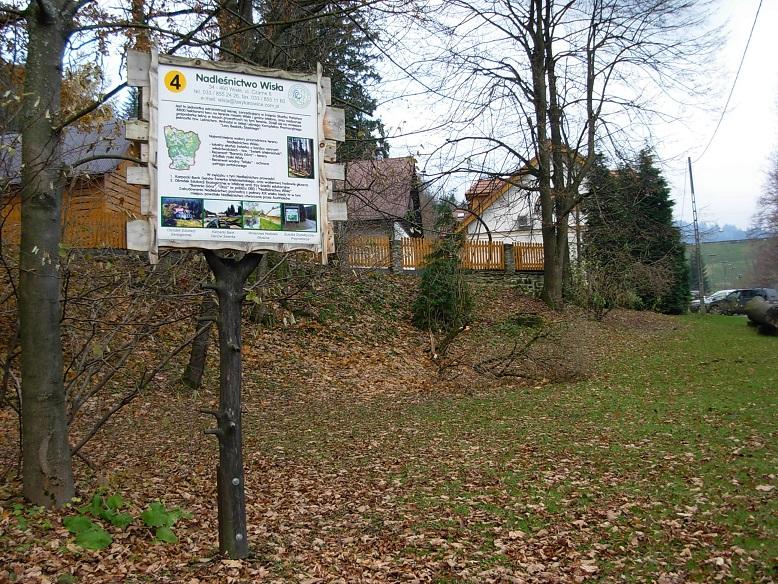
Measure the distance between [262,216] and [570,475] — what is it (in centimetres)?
411

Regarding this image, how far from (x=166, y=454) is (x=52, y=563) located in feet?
11.2

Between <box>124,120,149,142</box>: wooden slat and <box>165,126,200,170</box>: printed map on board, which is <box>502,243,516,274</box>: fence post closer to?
<box>165,126,200,170</box>: printed map on board

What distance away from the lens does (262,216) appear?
466 centimetres

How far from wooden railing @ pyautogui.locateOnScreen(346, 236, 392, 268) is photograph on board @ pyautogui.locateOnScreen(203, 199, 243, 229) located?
16648mm

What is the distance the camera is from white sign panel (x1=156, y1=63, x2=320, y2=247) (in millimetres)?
4488

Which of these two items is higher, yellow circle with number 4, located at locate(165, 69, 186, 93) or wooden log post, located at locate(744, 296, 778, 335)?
yellow circle with number 4, located at locate(165, 69, 186, 93)

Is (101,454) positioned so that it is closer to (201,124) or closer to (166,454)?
(166,454)

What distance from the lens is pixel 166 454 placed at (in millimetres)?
7812

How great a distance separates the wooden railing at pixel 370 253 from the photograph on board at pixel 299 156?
1637cm

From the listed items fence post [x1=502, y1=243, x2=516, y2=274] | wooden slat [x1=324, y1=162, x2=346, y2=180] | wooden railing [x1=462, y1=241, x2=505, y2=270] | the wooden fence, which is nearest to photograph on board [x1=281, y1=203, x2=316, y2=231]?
wooden slat [x1=324, y1=162, x2=346, y2=180]

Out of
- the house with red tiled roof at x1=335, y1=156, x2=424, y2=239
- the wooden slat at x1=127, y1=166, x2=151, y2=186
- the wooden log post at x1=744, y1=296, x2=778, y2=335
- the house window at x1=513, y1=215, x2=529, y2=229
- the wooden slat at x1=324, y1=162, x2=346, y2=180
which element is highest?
the house window at x1=513, y1=215, x2=529, y2=229

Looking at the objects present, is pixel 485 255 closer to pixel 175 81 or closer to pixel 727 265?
pixel 175 81

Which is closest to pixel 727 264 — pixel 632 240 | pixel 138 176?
pixel 632 240

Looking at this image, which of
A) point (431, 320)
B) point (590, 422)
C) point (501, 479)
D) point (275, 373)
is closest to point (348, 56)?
point (431, 320)
